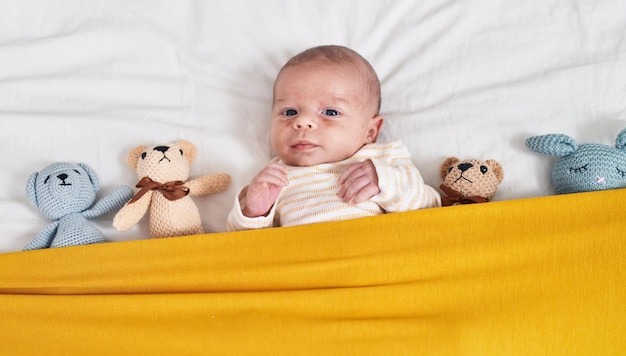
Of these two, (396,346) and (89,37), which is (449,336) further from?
(89,37)

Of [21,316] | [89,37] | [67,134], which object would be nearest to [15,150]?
[67,134]

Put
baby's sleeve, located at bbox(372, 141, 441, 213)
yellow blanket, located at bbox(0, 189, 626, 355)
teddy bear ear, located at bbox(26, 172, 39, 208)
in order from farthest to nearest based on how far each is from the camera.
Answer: teddy bear ear, located at bbox(26, 172, 39, 208) → baby's sleeve, located at bbox(372, 141, 441, 213) → yellow blanket, located at bbox(0, 189, 626, 355)

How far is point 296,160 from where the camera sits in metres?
1.25

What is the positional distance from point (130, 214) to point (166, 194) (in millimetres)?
82

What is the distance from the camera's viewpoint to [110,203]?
4.19 ft

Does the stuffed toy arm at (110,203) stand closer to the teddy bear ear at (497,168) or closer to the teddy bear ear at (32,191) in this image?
the teddy bear ear at (32,191)

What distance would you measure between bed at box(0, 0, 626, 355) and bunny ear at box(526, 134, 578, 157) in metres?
0.06

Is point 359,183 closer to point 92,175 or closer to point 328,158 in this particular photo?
point 328,158

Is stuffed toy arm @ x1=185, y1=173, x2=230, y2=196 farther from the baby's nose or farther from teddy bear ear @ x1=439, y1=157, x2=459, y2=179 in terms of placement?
teddy bear ear @ x1=439, y1=157, x2=459, y2=179

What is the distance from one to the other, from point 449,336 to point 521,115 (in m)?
0.57

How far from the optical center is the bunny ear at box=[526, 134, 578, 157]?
1.19 m

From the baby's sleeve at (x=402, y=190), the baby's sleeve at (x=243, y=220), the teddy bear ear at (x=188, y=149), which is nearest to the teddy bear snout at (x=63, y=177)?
the teddy bear ear at (x=188, y=149)

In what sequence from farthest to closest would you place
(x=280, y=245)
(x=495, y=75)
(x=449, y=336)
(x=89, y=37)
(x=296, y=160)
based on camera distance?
(x=89, y=37)
(x=495, y=75)
(x=296, y=160)
(x=280, y=245)
(x=449, y=336)

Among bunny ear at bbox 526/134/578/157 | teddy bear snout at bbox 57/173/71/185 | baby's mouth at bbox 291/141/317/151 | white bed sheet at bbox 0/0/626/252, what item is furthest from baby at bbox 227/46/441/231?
teddy bear snout at bbox 57/173/71/185
